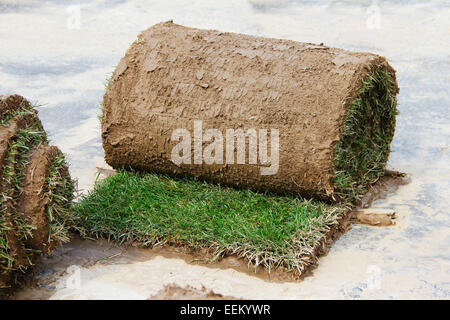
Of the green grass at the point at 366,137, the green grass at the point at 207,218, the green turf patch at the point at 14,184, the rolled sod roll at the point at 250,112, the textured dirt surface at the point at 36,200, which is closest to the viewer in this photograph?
the green turf patch at the point at 14,184

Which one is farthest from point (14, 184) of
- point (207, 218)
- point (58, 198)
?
point (207, 218)

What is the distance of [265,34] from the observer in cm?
828

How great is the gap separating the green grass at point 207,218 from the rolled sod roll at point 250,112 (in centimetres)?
12

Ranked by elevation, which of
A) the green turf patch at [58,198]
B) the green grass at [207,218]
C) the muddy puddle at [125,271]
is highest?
the green turf patch at [58,198]

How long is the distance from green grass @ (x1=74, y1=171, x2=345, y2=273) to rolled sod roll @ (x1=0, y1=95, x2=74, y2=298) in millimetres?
474

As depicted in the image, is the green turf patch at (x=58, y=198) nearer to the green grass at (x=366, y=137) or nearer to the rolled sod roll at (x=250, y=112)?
the rolled sod roll at (x=250, y=112)

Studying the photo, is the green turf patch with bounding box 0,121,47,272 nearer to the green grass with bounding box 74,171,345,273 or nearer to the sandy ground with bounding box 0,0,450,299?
the sandy ground with bounding box 0,0,450,299

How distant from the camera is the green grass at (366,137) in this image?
4047 mm

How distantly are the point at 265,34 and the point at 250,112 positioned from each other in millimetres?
4475

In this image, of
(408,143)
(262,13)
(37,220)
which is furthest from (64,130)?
(262,13)

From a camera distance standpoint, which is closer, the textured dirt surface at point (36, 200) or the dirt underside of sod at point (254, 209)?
the textured dirt surface at point (36, 200)

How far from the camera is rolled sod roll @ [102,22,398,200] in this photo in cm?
394

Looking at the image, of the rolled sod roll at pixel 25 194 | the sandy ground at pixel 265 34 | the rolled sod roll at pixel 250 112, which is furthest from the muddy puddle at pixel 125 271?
the rolled sod roll at pixel 250 112

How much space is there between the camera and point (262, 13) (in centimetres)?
916
